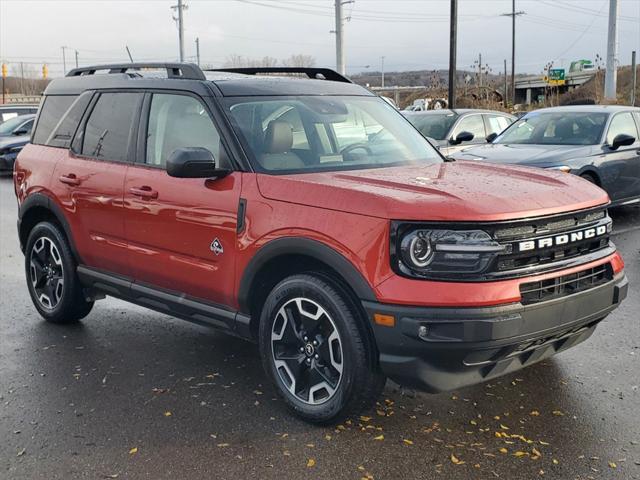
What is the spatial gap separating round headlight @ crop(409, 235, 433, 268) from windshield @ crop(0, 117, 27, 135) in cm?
1889

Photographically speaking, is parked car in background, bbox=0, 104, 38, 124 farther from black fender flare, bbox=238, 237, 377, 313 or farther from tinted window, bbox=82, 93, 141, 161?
black fender flare, bbox=238, 237, 377, 313

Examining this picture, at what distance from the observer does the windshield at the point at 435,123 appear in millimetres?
13508

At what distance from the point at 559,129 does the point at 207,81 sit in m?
7.30

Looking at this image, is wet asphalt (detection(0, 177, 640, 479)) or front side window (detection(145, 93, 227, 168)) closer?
wet asphalt (detection(0, 177, 640, 479))

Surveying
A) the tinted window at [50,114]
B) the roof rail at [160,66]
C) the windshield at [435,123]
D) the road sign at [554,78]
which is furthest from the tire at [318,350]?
the road sign at [554,78]

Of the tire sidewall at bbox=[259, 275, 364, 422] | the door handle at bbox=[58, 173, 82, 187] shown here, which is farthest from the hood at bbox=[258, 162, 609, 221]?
the door handle at bbox=[58, 173, 82, 187]

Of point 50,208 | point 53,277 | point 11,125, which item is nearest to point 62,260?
Result: point 53,277

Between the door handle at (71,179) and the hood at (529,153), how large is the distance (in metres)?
5.74

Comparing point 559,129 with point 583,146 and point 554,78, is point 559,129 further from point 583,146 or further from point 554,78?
point 554,78

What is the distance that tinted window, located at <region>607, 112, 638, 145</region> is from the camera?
34.3 feet

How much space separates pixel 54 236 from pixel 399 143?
2845 millimetres

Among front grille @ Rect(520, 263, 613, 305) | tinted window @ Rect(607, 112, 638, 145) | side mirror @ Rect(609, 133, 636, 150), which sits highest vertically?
tinted window @ Rect(607, 112, 638, 145)

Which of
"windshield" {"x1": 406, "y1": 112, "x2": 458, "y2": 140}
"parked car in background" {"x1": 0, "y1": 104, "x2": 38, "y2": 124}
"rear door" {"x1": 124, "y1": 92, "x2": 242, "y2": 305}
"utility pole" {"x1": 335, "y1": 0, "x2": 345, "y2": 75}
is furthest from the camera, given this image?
"utility pole" {"x1": 335, "y1": 0, "x2": 345, "y2": 75}

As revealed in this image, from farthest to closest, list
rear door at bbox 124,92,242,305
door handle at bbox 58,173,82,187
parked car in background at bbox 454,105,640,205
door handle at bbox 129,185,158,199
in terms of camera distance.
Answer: parked car in background at bbox 454,105,640,205 → door handle at bbox 58,173,82,187 → door handle at bbox 129,185,158,199 → rear door at bbox 124,92,242,305
